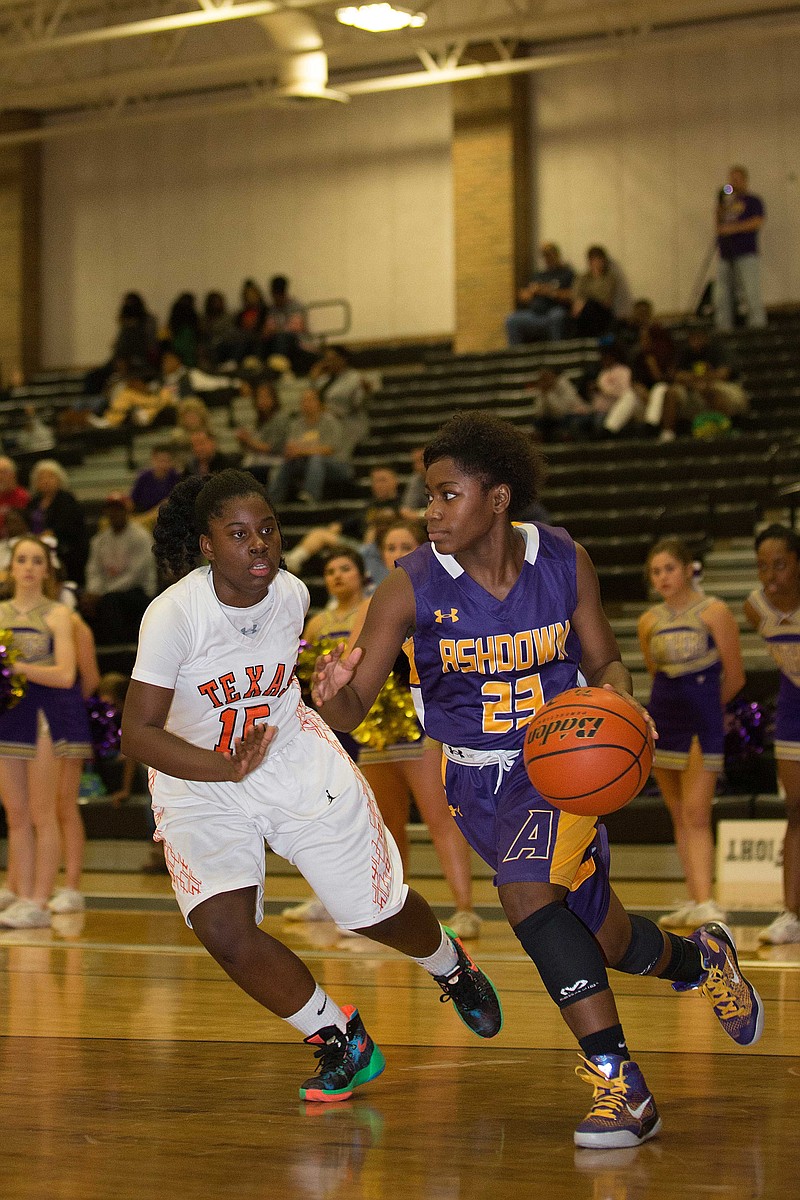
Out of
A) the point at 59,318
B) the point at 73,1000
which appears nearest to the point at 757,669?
the point at 73,1000

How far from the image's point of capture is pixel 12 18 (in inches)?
727

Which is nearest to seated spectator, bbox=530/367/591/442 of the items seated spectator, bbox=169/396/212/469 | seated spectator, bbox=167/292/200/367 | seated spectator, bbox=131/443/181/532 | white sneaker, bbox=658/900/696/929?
seated spectator, bbox=169/396/212/469

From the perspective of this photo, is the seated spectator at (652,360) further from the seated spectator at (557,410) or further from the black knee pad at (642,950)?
the black knee pad at (642,950)

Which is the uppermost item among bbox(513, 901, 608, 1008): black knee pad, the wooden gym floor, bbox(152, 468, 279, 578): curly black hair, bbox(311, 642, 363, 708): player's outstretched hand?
bbox(152, 468, 279, 578): curly black hair

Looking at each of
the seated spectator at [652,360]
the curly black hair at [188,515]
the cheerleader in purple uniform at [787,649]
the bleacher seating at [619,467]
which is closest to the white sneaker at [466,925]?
the cheerleader in purple uniform at [787,649]

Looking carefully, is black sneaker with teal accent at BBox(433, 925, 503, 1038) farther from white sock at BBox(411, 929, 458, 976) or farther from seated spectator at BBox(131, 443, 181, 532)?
seated spectator at BBox(131, 443, 181, 532)

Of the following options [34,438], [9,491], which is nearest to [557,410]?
[9,491]

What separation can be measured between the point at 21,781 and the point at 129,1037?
2950 millimetres

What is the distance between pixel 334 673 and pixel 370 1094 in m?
1.13

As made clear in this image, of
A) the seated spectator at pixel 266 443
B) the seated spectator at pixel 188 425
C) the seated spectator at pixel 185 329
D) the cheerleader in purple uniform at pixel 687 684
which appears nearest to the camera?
the cheerleader in purple uniform at pixel 687 684

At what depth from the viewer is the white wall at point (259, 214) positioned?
68.4ft

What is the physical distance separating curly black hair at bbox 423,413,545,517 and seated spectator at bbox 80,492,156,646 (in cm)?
784

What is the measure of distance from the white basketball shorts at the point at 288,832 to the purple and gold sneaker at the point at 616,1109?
2.64ft

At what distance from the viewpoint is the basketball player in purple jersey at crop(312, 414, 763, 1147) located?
12.4 feet
